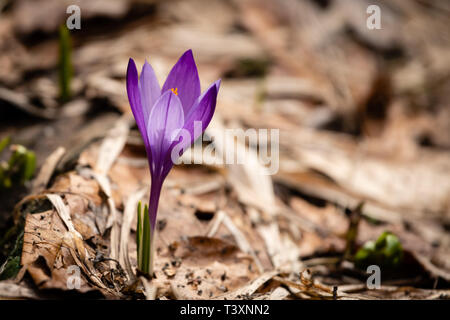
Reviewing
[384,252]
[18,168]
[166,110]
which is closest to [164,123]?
[166,110]

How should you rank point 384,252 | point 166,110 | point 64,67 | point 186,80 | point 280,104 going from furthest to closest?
1. point 280,104
2. point 64,67
3. point 384,252
4. point 186,80
5. point 166,110

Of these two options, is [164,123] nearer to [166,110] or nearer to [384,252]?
[166,110]

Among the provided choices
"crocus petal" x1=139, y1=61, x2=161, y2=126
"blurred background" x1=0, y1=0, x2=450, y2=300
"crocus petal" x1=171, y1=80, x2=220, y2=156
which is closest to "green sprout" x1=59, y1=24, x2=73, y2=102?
"blurred background" x1=0, y1=0, x2=450, y2=300

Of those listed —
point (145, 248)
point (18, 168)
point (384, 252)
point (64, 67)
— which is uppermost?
point (64, 67)
